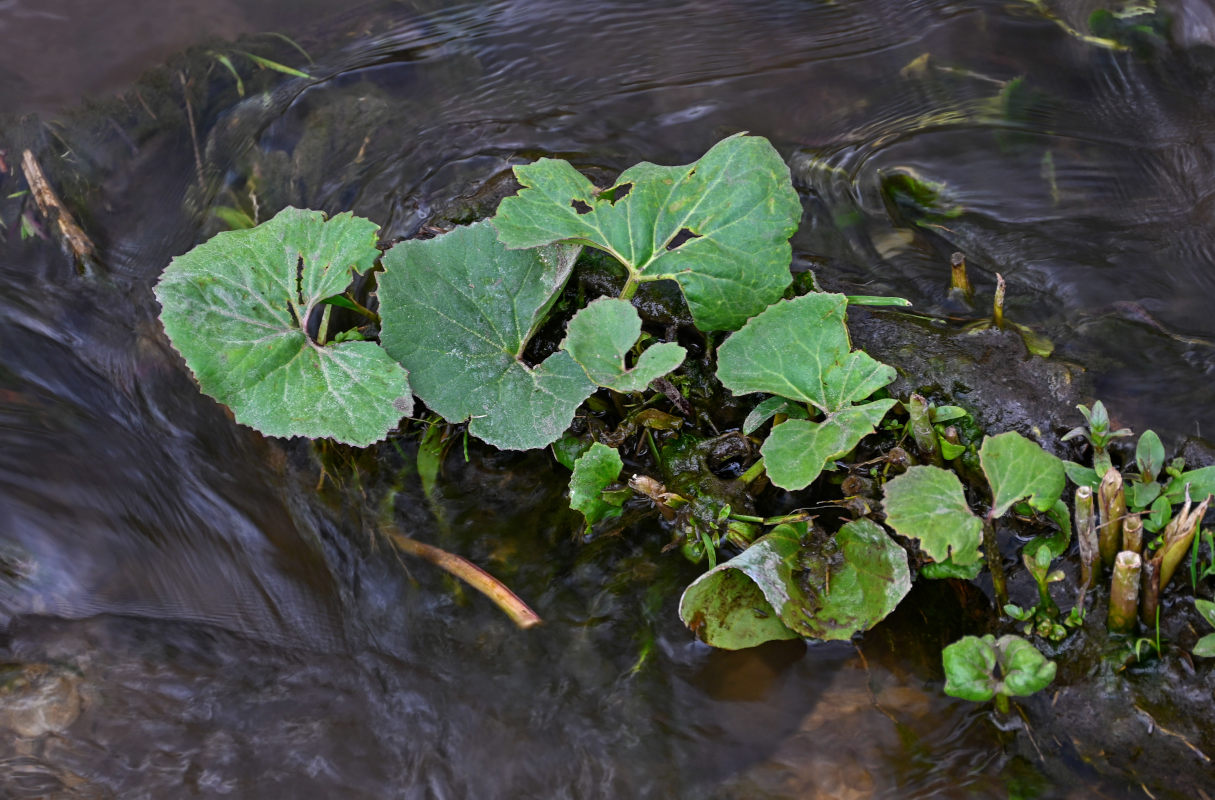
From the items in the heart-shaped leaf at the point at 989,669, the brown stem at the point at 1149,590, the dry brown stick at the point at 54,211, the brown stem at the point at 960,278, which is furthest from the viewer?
the dry brown stick at the point at 54,211

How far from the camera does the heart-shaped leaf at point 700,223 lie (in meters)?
2.09

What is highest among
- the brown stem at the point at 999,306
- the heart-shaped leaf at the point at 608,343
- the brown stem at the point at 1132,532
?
the heart-shaped leaf at the point at 608,343

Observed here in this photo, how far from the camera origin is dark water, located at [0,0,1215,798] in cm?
195

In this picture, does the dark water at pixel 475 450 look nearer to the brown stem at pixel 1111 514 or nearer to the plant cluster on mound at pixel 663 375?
the plant cluster on mound at pixel 663 375

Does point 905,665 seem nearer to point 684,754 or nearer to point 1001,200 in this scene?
point 684,754

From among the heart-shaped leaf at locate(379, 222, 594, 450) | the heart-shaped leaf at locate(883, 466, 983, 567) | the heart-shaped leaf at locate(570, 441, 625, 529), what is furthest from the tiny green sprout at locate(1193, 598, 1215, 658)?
the heart-shaped leaf at locate(379, 222, 594, 450)

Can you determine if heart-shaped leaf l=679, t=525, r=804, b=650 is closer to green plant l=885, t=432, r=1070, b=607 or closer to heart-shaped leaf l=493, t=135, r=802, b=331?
green plant l=885, t=432, r=1070, b=607

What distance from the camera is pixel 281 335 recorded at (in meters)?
2.15

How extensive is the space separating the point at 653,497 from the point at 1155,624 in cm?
104

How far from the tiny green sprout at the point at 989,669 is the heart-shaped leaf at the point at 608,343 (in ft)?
2.61

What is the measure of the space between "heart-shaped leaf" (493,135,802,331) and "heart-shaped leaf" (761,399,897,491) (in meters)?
0.35

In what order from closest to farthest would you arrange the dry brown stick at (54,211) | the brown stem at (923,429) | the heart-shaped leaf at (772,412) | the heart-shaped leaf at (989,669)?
the heart-shaped leaf at (989,669) → the brown stem at (923,429) → the heart-shaped leaf at (772,412) → the dry brown stick at (54,211)

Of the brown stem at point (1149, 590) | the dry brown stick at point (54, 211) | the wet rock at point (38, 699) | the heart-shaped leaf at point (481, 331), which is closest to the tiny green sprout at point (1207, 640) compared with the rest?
the brown stem at point (1149, 590)

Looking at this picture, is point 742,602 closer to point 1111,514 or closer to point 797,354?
point 797,354
